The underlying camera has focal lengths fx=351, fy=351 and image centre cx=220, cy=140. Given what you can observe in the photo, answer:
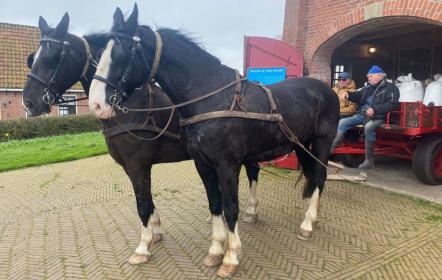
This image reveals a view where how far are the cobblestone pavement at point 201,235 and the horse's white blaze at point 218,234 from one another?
0.22 meters

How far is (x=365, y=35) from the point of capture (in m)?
9.42

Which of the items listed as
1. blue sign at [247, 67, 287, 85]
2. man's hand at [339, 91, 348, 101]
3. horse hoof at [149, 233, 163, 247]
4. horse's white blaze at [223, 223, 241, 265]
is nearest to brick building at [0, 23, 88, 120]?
blue sign at [247, 67, 287, 85]

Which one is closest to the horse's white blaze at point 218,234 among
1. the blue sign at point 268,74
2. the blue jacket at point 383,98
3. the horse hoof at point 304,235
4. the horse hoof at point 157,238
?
the horse hoof at point 157,238

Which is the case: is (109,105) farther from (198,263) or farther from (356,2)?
(356,2)

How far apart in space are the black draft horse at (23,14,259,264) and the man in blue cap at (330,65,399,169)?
343 cm

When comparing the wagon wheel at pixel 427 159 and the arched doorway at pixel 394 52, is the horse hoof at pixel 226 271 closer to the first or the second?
the wagon wheel at pixel 427 159

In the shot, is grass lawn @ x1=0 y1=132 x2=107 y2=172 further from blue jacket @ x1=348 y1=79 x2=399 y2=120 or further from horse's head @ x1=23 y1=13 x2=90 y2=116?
blue jacket @ x1=348 y1=79 x2=399 y2=120

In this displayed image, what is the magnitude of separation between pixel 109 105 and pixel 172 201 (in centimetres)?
326

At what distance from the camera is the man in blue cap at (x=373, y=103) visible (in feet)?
18.4

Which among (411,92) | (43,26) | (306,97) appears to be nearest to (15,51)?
(43,26)

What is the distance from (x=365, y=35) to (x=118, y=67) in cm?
839

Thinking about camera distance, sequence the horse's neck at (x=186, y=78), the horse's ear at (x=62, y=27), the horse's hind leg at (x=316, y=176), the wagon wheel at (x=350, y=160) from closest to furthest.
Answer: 1. the horse's neck at (x=186, y=78)
2. the horse's ear at (x=62, y=27)
3. the horse's hind leg at (x=316, y=176)
4. the wagon wheel at (x=350, y=160)

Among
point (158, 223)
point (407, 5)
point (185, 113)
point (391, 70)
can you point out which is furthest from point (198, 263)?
point (391, 70)

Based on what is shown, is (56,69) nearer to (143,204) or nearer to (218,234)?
(143,204)
